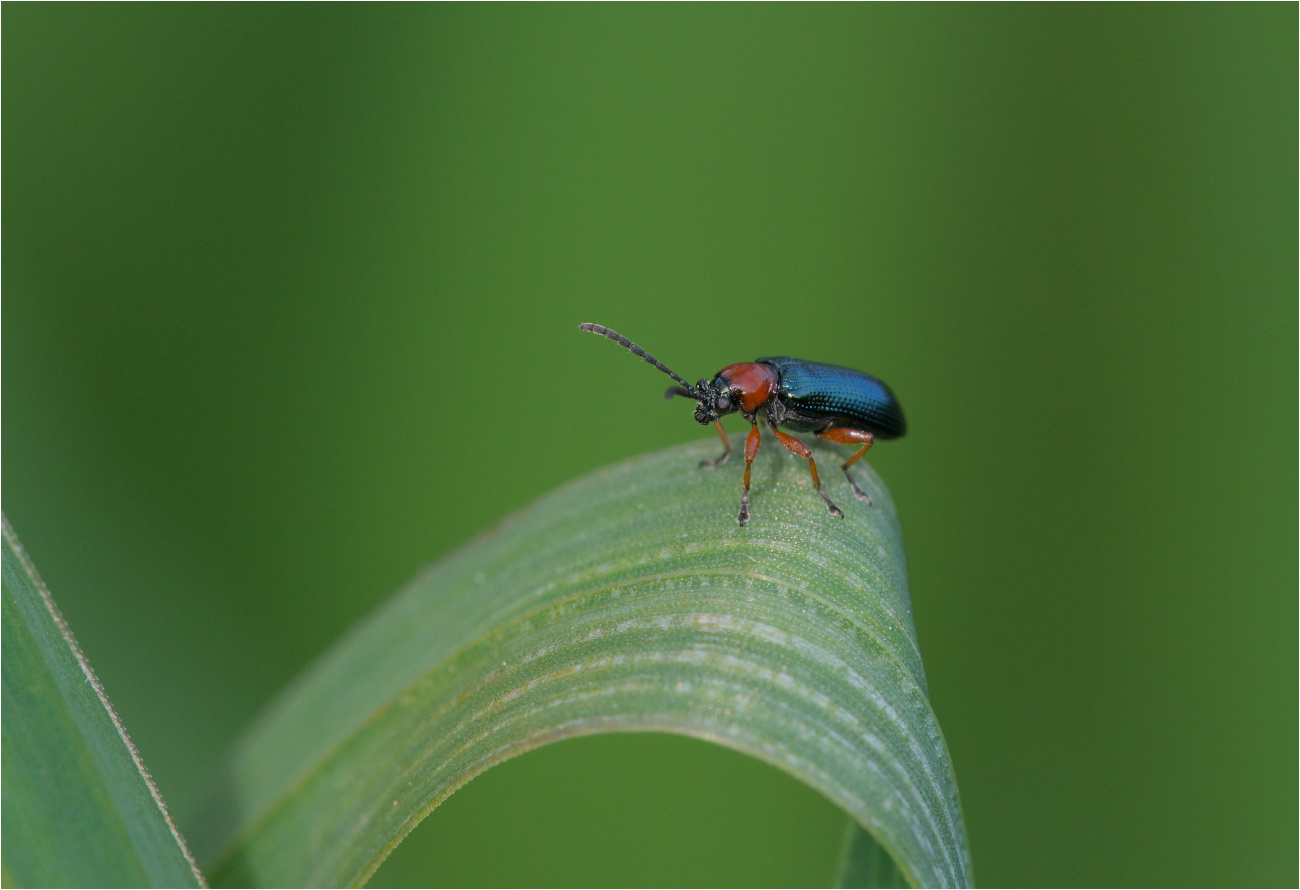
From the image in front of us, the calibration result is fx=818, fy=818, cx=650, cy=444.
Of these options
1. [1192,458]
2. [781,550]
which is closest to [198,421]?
[781,550]

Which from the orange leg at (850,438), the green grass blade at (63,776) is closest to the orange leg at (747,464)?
the orange leg at (850,438)

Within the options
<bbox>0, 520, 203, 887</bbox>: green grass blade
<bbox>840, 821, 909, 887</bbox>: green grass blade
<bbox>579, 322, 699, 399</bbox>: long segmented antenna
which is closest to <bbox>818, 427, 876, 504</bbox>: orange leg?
<bbox>579, 322, 699, 399</bbox>: long segmented antenna

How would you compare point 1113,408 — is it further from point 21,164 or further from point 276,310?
point 21,164

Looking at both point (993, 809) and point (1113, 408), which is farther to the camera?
point (1113, 408)

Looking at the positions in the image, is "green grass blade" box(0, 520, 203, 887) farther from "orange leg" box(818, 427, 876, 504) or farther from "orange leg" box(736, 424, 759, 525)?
"orange leg" box(818, 427, 876, 504)

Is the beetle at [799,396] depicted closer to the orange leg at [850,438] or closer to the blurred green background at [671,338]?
the orange leg at [850,438]

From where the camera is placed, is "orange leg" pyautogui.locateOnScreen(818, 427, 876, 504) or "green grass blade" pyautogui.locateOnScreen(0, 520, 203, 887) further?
"orange leg" pyautogui.locateOnScreen(818, 427, 876, 504)
